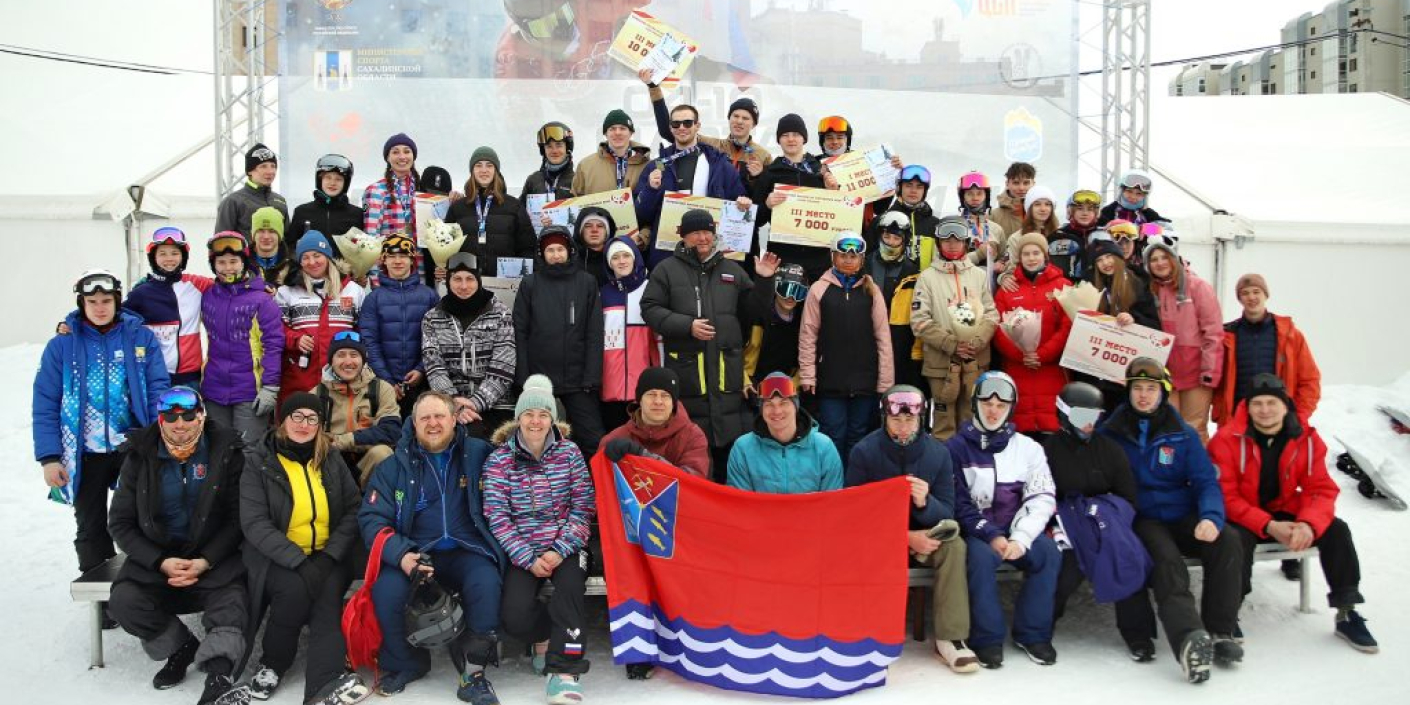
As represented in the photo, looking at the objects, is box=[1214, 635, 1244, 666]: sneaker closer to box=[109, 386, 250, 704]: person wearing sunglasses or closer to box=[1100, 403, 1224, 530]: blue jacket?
box=[1100, 403, 1224, 530]: blue jacket

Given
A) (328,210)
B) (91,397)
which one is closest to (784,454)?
(91,397)

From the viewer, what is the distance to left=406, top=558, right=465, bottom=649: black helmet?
188 inches

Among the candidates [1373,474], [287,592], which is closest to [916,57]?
[1373,474]

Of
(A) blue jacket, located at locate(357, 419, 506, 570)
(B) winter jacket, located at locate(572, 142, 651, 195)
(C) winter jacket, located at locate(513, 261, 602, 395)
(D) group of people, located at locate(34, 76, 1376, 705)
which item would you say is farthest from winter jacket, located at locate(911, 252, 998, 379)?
(A) blue jacket, located at locate(357, 419, 506, 570)

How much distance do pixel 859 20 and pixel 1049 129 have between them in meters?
2.04

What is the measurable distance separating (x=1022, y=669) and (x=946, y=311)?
2.12 meters

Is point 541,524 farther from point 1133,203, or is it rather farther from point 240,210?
point 1133,203

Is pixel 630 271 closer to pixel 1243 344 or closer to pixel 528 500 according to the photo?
pixel 528 500

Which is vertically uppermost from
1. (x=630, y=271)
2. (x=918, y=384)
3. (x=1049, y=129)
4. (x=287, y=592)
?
(x=1049, y=129)

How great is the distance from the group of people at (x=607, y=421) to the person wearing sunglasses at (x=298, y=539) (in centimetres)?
1

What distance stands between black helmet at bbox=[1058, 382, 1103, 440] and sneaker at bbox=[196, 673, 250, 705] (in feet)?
13.4

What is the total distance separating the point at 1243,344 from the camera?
646 cm

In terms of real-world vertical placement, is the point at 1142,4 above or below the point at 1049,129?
above

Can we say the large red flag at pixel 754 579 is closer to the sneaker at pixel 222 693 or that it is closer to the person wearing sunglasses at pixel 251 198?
the sneaker at pixel 222 693
